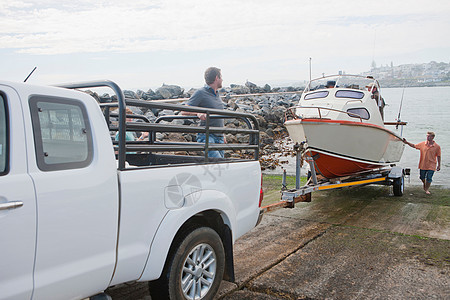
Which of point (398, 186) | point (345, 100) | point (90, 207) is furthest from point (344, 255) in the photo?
point (345, 100)

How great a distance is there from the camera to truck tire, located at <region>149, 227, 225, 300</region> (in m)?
3.44

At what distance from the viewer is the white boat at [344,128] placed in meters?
8.73

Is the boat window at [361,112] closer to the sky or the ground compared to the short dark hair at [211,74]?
closer to the ground

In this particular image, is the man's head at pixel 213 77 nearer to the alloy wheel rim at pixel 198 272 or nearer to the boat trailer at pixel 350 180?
the boat trailer at pixel 350 180

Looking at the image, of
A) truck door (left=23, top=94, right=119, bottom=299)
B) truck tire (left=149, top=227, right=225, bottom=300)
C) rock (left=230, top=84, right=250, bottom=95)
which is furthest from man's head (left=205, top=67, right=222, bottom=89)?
rock (left=230, top=84, right=250, bottom=95)

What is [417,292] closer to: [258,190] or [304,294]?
[304,294]

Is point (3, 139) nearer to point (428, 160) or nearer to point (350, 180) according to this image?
point (350, 180)

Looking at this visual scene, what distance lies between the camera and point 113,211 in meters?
2.92

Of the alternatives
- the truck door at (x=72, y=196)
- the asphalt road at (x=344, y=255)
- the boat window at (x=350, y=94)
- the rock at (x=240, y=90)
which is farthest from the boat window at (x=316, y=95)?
the rock at (x=240, y=90)

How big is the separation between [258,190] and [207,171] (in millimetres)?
985

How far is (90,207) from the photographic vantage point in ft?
9.11

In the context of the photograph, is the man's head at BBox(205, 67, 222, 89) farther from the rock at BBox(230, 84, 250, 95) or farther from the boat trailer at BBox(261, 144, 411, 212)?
the rock at BBox(230, 84, 250, 95)

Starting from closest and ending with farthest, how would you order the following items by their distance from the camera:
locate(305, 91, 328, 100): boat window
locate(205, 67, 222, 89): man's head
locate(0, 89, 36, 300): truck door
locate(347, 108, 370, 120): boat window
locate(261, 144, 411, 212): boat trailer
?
locate(0, 89, 36, 300): truck door, locate(205, 67, 222, 89): man's head, locate(261, 144, 411, 212): boat trailer, locate(347, 108, 370, 120): boat window, locate(305, 91, 328, 100): boat window

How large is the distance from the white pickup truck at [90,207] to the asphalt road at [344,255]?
1.03 meters
